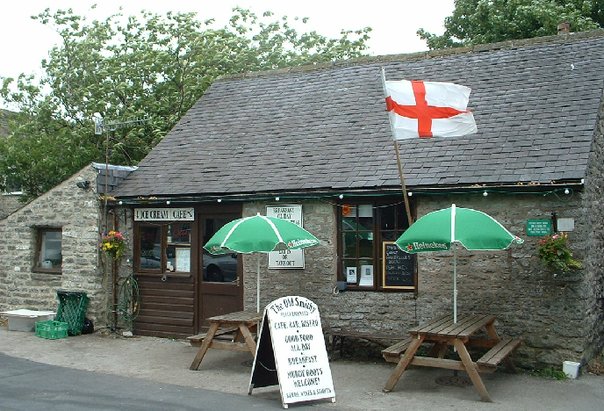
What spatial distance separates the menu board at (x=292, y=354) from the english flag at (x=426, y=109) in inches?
113

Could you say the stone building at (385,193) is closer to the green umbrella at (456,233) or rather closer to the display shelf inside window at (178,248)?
the display shelf inside window at (178,248)

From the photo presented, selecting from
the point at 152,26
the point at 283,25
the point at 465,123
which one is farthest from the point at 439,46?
the point at 465,123

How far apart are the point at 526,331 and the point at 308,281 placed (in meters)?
3.47

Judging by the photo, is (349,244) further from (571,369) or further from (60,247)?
(60,247)

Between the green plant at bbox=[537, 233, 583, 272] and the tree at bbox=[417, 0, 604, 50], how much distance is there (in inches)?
469

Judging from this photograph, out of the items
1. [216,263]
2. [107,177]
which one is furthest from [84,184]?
[216,263]

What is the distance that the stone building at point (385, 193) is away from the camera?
31.1 feet

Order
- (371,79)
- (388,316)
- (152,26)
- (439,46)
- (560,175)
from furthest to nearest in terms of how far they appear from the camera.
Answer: (439,46) → (152,26) → (371,79) → (388,316) → (560,175)

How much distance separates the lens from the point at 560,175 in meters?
9.16

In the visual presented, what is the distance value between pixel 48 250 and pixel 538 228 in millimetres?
9445

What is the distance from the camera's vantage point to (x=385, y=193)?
10281mm

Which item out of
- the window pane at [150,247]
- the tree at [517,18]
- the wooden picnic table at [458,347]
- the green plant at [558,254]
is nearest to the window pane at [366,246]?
the wooden picnic table at [458,347]

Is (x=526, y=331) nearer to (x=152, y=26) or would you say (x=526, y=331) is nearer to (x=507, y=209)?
(x=507, y=209)

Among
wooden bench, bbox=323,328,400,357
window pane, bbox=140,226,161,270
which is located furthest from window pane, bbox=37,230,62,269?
wooden bench, bbox=323,328,400,357
